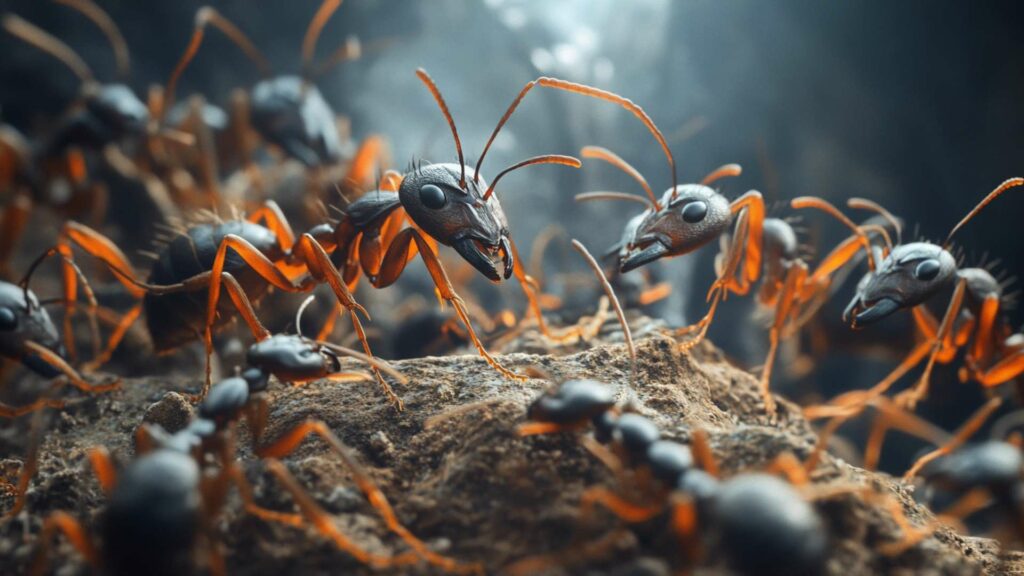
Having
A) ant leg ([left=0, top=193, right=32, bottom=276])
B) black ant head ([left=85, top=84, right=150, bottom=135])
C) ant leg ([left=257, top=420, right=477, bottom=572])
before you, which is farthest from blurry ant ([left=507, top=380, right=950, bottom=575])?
black ant head ([left=85, top=84, right=150, bottom=135])

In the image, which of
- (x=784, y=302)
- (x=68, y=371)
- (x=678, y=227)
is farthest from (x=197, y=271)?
(x=784, y=302)

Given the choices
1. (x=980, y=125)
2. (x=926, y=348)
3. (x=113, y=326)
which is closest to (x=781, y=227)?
(x=926, y=348)

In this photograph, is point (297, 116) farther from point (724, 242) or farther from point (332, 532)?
point (332, 532)

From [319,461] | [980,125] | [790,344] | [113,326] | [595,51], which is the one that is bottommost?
[319,461]

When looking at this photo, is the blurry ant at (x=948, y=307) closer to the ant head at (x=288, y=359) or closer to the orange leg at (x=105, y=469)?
the ant head at (x=288, y=359)

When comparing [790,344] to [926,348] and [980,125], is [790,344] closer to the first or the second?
[926,348]

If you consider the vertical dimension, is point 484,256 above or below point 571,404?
above
